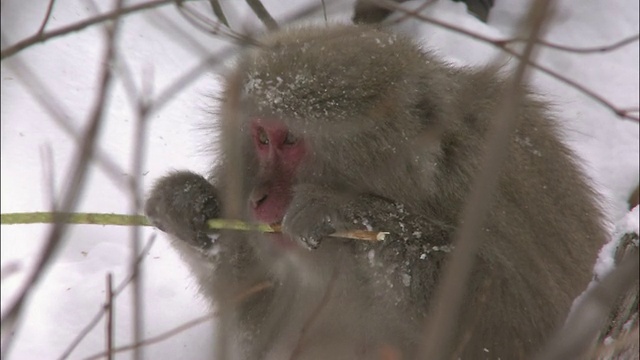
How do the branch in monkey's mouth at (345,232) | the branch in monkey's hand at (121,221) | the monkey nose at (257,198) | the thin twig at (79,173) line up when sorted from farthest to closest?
the monkey nose at (257,198) < the branch in monkey's mouth at (345,232) < the branch in monkey's hand at (121,221) < the thin twig at (79,173)

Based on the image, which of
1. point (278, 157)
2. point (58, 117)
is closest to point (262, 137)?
point (278, 157)

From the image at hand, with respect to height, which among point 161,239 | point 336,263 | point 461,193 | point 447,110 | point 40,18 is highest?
point 40,18

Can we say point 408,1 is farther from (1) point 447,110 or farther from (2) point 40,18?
(1) point 447,110

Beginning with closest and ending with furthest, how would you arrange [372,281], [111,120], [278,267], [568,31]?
[372,281]
[278,267]
[111,120]
[568,31]

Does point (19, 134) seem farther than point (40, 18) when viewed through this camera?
No

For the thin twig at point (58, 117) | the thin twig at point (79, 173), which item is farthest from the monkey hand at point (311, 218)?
the thin twig at point (79, 173)

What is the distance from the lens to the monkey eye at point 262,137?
3.48 meters

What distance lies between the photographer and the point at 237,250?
374 cm

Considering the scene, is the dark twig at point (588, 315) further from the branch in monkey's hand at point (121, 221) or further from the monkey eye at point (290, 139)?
the monkey eye at point (290, 139)

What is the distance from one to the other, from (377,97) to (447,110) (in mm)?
301

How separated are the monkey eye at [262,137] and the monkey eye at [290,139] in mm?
87

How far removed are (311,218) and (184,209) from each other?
0.66 metres

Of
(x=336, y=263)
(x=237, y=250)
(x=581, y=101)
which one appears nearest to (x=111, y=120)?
(x=237, y=250)

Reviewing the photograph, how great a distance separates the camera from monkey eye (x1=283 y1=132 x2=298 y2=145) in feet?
11.2
